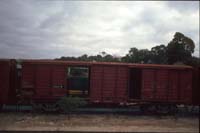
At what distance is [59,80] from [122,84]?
12.2 feet

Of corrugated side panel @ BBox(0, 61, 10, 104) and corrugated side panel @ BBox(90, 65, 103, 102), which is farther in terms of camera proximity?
corrugated side panel @ BBox(90, 65, 103, 102)

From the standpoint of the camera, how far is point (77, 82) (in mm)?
18047

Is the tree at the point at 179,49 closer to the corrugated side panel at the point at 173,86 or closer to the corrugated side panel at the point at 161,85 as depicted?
the corrugated side panel at the point at 173,86

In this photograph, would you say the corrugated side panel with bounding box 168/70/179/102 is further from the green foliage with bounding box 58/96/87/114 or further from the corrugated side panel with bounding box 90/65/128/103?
the green foliage with bounding box 58/96/87/114

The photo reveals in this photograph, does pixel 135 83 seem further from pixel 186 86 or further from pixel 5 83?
pixel 5 83

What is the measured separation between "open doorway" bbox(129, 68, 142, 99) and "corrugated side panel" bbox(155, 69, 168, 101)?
3.67 ft

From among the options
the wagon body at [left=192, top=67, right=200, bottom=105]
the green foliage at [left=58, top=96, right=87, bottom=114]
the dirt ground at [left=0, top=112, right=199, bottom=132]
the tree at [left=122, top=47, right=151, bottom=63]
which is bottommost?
the dirt ground at [left=0, top=112, right=199, bottom=132]

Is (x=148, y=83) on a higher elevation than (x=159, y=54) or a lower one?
lower

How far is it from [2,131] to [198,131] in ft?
26.3

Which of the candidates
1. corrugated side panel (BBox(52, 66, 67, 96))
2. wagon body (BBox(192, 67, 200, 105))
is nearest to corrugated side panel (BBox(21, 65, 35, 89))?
corrugated side panel (BBox(52, 66, 67, 96))

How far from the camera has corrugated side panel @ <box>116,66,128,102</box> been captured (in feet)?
58.7

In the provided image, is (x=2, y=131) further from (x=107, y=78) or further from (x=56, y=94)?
(x=107, y=78)

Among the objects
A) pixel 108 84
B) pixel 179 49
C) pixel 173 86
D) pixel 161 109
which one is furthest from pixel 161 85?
pixel 179 49

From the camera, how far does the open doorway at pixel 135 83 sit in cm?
1883
